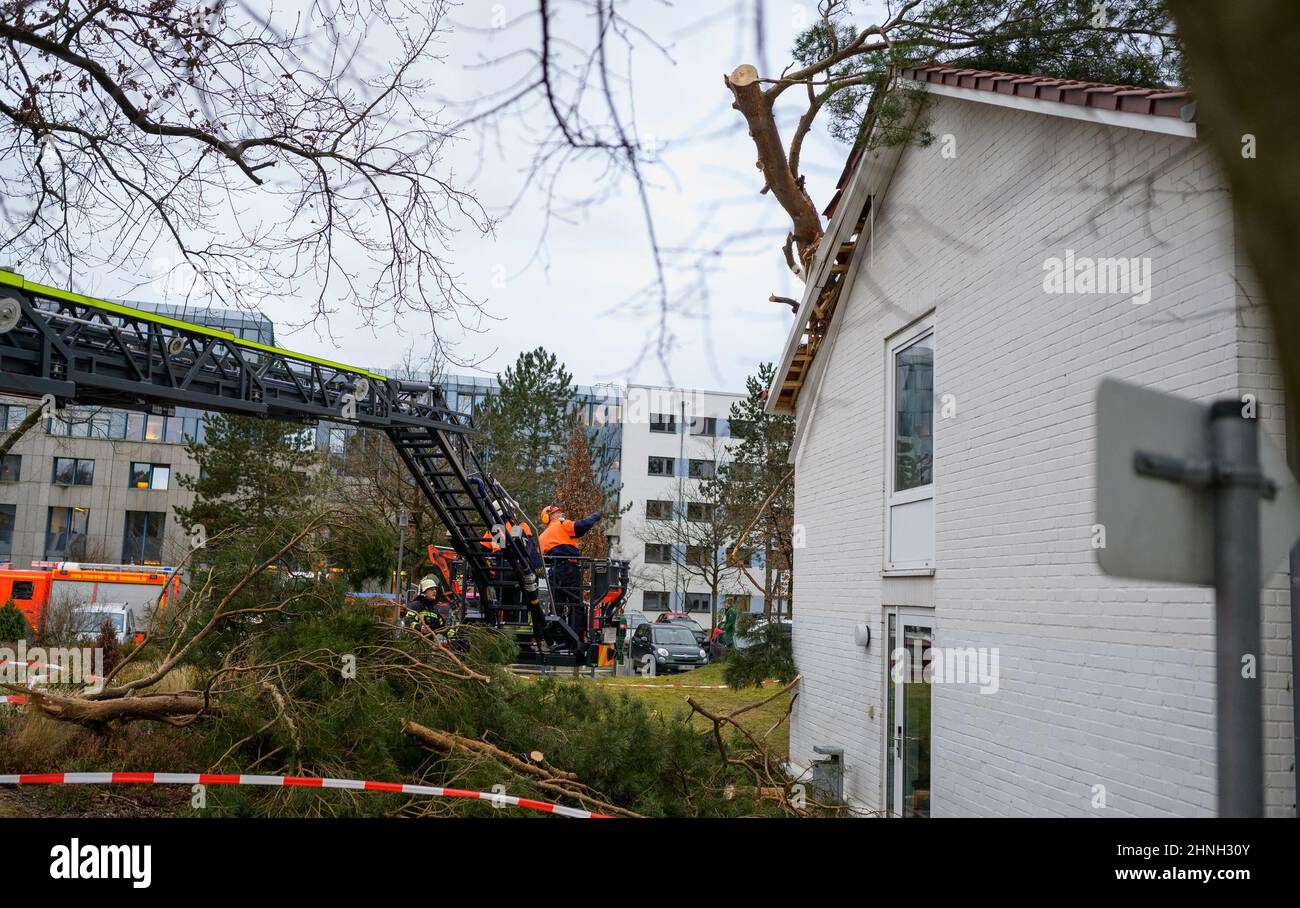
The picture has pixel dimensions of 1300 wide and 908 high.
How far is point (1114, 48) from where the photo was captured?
26.6ft

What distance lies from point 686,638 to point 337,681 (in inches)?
818

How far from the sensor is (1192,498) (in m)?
2.33

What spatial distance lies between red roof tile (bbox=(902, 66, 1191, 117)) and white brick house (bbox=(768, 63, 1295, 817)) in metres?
0.02

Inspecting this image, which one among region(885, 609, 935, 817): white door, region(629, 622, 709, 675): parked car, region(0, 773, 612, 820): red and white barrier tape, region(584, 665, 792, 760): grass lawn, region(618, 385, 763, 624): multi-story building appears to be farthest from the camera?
region(618, 385, 763, 624): multi-story building

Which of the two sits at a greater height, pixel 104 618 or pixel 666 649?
pixel 104 618

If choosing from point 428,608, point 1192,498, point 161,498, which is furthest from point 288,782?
point 161,498

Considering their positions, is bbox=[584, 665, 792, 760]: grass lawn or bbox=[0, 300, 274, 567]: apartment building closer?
bbox=[584, 665, 792, 760]: grass lawn

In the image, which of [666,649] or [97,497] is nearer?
[666,649]

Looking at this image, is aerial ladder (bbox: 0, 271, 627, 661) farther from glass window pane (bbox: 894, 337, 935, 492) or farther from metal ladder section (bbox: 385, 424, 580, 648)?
glass window pane (bbox: 894, 337, 935, 492)

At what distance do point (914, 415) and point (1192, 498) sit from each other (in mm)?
7901

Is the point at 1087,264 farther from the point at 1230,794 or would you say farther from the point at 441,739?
the point at 441,739

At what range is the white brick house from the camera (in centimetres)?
565

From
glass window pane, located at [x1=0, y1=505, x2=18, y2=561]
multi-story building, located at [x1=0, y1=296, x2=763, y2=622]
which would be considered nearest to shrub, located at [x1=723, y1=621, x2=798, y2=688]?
multi-story building, located at [x1=0, y1=296, x2=763, y2=622]

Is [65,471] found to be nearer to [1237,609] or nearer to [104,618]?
[104,618]
